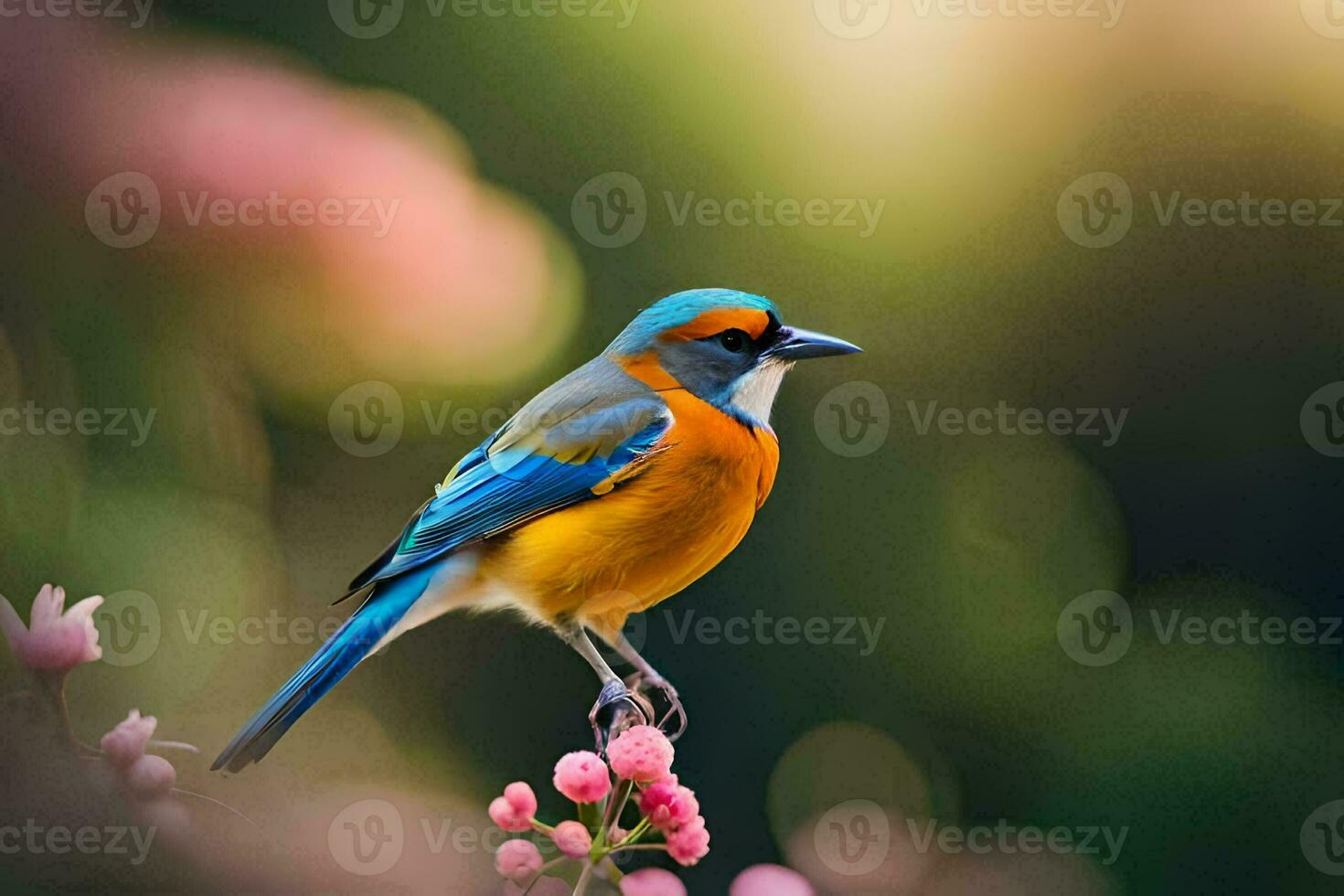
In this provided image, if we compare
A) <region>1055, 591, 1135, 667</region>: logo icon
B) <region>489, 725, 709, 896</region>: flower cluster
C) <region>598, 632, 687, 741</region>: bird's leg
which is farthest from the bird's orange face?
<region>1055, 591, 1135, 667</region>: logo icon

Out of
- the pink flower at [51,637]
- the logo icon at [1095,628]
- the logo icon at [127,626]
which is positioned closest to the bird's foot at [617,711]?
the pink flower at [51,637]

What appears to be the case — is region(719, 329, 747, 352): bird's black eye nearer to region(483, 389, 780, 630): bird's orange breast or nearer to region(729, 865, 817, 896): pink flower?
region(483, 389, 780, 630): bird's orange breast

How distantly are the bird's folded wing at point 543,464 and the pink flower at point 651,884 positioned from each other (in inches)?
22.6

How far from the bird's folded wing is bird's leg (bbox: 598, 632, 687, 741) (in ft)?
0.77

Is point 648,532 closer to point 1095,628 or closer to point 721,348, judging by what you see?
point 721,348

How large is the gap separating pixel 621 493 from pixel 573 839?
69cm

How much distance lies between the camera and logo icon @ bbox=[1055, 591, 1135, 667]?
3.01 meters

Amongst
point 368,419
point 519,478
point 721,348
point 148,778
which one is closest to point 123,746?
point 148,778

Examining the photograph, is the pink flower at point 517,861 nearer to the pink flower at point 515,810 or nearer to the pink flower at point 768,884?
the pink flower at point 515,810

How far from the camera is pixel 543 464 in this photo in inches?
80.4

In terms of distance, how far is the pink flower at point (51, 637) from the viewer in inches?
57.6

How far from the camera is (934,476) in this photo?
9.91 ft

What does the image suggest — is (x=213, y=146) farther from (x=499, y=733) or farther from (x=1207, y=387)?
(x=1207, y=387)

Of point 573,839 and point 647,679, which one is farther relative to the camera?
point 647,679
